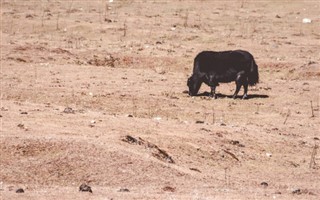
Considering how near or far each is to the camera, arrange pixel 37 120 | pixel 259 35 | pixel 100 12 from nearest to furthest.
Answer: pixel 37 120 → pixel 259 35 → pixel 100 12

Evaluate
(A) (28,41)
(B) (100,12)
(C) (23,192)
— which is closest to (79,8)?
(B) (100,12)

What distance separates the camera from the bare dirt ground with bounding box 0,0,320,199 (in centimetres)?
909

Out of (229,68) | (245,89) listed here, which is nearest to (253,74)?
(245,89)

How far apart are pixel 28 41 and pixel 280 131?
10.9 meters

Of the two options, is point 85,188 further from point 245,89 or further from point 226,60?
point 245,89

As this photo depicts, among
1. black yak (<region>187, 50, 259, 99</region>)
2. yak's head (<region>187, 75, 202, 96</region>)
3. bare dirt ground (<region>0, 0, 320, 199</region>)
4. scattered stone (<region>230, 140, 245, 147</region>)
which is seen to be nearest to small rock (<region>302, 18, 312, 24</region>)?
bare dirt ground (<region>0, 0, 320, 199</region>)

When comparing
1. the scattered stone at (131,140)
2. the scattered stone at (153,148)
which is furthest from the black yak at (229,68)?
the scattered stone at (131,140)

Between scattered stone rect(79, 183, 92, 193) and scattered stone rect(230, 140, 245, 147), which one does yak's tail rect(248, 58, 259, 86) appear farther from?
scattered stone rect(79, 183, 92, 193)

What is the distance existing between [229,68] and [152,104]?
7.75 ft

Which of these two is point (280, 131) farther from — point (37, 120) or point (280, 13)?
point (280, 13)

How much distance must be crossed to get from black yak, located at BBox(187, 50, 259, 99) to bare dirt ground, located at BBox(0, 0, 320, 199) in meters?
0.42

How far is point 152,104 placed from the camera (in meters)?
15.2

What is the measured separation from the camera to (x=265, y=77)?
19719 mm

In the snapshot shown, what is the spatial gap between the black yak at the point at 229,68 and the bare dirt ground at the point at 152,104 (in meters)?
0.42
